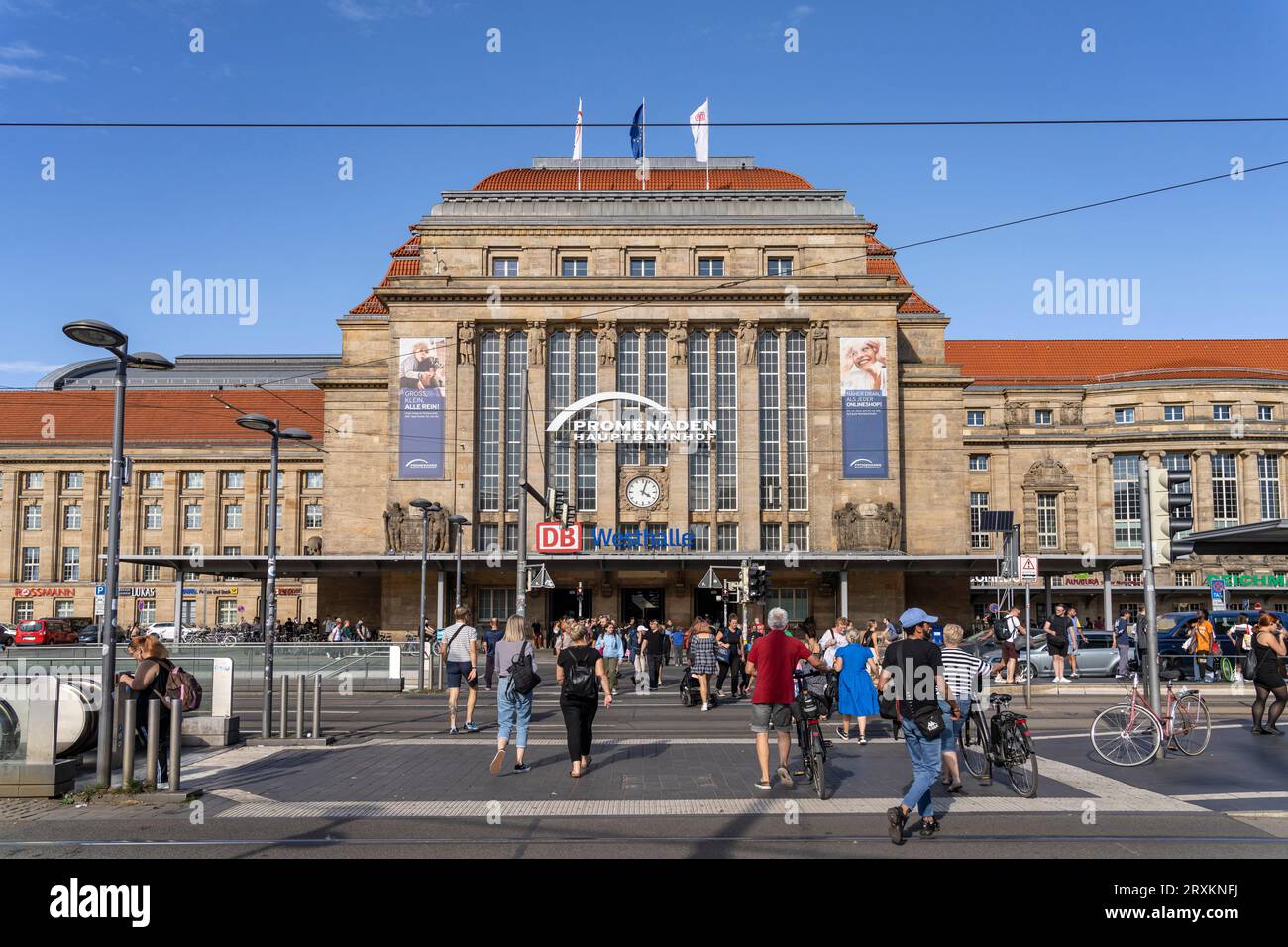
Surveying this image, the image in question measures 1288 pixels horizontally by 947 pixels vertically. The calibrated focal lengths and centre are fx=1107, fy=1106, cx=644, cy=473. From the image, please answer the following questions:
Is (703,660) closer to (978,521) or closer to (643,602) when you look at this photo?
(643,602)

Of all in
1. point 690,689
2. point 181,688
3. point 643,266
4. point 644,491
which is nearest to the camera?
point 181,688

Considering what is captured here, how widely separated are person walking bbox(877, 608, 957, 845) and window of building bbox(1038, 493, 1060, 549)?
6849 centimetres

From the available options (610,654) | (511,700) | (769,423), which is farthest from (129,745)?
(769,423)

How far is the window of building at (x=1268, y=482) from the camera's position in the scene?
73.1 metres

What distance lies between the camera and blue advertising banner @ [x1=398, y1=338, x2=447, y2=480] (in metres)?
53.2

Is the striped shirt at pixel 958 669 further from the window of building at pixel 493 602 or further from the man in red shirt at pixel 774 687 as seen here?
the window of building at pixel 493 602

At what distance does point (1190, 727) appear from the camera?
1523cm

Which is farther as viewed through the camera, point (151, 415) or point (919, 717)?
point (151, 415)

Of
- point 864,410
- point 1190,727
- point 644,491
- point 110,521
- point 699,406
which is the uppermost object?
point 699,406

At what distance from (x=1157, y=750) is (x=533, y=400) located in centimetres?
4220

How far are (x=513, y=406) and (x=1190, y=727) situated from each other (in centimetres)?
4222
